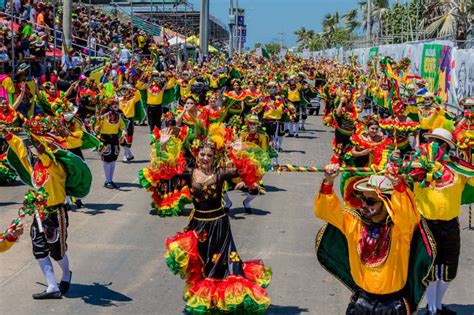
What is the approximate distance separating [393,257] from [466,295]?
364 centimetres

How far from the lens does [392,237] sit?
5.50m

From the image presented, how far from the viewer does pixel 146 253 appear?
10344mm

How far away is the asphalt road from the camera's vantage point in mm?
8343

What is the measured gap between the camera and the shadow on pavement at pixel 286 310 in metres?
8.09

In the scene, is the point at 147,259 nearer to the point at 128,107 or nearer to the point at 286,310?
the point at 286,310

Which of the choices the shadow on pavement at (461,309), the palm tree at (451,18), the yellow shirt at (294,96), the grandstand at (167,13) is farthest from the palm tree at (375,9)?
the shadow on pavement at (461,309)

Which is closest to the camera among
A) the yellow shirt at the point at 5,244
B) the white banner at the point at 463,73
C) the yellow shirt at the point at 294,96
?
the yellow shirt at the point at 5,244

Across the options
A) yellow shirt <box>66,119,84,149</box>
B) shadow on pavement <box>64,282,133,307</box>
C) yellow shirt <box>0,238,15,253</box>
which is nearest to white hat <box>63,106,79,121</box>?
yellow shirt <box>66,119,84,149</box>

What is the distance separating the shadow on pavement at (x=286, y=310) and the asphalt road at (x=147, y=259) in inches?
0.4

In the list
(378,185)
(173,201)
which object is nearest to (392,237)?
(378,185)

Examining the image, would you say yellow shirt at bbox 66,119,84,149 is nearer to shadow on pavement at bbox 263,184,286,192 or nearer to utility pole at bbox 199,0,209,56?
shadow on pavement at bbox 263,184,286,192

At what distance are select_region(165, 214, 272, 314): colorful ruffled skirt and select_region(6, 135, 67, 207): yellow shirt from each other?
1.47 m

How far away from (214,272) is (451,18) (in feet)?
111

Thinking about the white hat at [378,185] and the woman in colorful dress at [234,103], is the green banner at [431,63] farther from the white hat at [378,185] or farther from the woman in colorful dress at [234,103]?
the white hat at [378,185]
